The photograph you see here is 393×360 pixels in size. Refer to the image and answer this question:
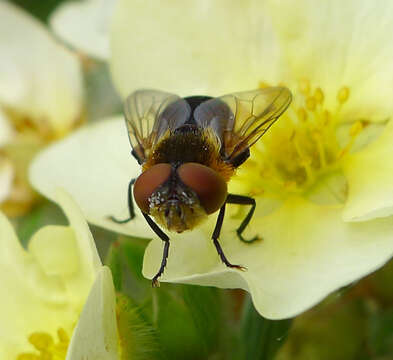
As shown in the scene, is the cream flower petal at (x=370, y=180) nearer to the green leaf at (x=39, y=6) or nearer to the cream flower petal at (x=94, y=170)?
the cream flower petal at (x=94, y=170)

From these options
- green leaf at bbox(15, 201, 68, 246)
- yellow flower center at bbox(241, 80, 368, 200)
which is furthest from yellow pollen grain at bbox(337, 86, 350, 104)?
green leaf at bbox(15, 201, 68, 246)

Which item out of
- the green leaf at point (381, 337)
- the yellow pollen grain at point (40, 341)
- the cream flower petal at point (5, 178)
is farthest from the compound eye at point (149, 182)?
the cream flower petal at point (5, 178)

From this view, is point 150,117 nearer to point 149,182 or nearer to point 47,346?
point 149,182

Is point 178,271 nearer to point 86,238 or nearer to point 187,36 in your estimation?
point 86,238

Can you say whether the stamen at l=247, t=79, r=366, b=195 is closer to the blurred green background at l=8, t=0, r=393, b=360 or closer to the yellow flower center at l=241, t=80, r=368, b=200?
the yellow flower center at l=241, t=80, r=368, b=200

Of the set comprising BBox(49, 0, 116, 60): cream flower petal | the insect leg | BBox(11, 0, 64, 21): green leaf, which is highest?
the insect leg

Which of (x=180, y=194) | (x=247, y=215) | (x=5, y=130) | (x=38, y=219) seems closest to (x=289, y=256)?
(x=247, y=215)
